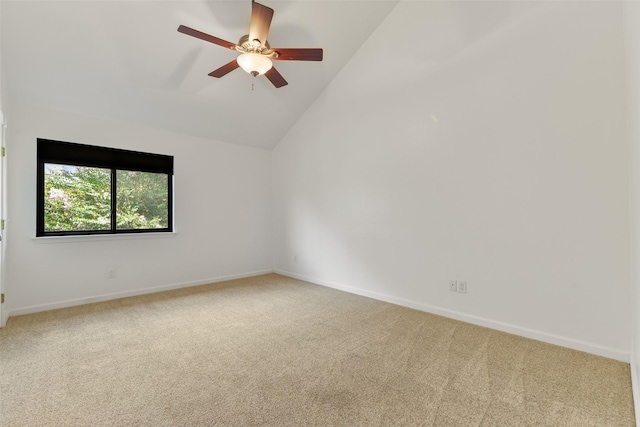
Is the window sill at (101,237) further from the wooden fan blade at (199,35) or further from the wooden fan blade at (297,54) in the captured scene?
the wooden fan blade at (297,54)

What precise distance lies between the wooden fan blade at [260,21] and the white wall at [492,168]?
1.82 m

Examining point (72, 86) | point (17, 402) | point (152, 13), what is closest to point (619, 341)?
point (17, 402)

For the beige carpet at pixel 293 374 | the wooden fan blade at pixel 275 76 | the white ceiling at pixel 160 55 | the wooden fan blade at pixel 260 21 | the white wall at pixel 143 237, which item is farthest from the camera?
the white wall at pixel 143 237

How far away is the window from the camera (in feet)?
11.7

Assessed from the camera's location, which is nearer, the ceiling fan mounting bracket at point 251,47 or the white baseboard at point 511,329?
the white baseboard at point 511,329

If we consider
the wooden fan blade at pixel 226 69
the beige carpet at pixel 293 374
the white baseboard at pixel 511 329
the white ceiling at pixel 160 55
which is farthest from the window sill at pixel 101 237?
the white baseboard at pixel 511 329

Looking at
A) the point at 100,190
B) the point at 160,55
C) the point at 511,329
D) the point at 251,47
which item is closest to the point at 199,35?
the point at 251,47

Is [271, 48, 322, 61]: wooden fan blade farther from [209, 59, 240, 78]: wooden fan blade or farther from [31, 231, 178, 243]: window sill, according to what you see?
[31, 231, 178, 243]: window sill

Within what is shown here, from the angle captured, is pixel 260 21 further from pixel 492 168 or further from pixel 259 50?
pixel 492 168

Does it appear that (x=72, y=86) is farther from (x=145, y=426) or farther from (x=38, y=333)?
(x=145, y=426)

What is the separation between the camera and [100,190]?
3.93m

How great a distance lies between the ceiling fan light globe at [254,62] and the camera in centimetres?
263

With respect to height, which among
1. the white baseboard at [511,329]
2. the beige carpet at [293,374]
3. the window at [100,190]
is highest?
the window at [100,190]

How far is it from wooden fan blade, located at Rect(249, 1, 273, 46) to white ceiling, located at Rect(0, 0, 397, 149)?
846 mm
